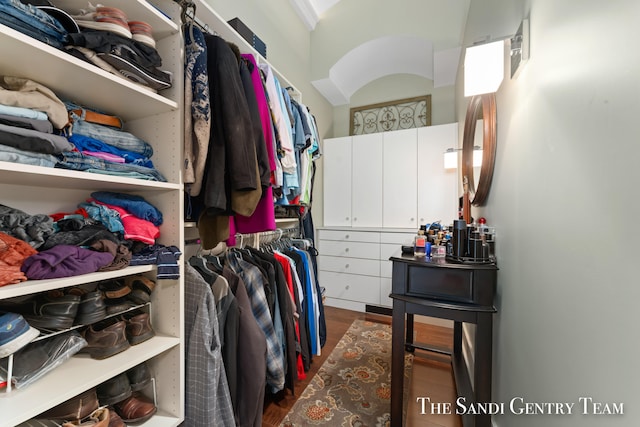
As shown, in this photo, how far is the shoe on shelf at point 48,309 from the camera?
73 centimetres

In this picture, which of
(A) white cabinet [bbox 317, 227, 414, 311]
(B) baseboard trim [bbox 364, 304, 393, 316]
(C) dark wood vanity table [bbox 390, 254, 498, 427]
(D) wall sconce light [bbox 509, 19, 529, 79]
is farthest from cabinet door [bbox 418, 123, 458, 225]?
(D) wall sconce light [bbox 509, 19, 529, 79]

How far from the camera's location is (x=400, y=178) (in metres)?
2.72

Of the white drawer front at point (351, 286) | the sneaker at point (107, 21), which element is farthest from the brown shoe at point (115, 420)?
the white drawer front at point (351, 286)

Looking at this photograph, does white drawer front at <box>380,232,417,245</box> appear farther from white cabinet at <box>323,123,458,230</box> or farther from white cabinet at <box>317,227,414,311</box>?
white cabinet at <box>323,123,458,230</box>

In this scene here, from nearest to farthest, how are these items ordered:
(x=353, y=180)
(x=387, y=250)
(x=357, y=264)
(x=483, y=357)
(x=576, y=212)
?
1. (x=576, y=212)
2. (x=483, y=357)
3. (x=387, y=250)
4. (x=357, y=264)
5. (x=353, y=180)

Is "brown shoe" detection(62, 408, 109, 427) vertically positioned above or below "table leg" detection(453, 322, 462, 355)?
Answer: above

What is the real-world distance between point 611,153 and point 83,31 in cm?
143

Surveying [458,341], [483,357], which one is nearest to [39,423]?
[483,357]

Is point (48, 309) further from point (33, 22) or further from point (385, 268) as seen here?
point (385, 268)

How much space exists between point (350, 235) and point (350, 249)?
16 centimetres

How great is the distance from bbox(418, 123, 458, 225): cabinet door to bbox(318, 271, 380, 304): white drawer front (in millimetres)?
883

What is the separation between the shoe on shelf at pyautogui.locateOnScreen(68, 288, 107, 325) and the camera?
0.79m

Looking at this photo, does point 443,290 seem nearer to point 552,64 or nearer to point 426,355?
point 552,64

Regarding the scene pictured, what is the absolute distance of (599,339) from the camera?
0.51 meters
